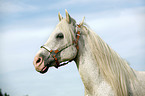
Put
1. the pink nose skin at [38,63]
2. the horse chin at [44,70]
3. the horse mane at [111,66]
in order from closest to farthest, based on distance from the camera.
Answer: the horse mane at [111,66], the pink nose skin at [38,63], the horse chin at [44,70]

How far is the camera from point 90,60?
445cm

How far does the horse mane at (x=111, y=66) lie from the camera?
14.0 ft

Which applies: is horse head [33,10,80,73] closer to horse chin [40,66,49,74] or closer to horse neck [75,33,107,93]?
horse chin [40,66,49,74]

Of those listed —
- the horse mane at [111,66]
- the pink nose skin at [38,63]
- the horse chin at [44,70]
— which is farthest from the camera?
the horse chin at [44,70]

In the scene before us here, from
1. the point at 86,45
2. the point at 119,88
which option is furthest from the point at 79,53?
the point at 119,88

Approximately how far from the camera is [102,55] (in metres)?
4.45

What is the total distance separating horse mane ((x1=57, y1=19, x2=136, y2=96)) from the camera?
14.0ft

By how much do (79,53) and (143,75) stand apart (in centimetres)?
198

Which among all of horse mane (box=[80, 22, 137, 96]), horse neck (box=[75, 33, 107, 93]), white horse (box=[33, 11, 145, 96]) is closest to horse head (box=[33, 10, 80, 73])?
white horse (box=[33, 11, 145, 96])

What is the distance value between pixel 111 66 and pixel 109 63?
0.30ft

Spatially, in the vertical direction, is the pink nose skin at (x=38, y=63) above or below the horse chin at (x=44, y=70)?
above

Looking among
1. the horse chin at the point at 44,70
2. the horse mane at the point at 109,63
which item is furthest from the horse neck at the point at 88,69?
the horse chin at the point at 44,70

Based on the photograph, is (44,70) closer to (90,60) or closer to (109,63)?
(90,60)

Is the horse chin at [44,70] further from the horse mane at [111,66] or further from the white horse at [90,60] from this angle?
the horse mane at [111,66]
